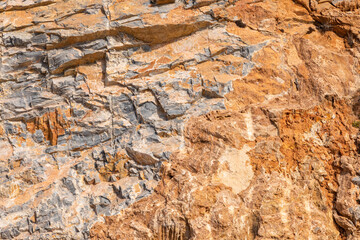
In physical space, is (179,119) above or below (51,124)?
above

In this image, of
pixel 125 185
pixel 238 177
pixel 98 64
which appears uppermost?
pixel 98 64

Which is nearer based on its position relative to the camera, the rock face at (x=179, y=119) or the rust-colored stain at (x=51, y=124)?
the rock face at (x=179, y=119)

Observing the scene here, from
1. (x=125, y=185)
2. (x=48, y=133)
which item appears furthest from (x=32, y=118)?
(x=125, y=185)

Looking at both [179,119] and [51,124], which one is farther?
[51,124]

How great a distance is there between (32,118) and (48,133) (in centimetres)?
61

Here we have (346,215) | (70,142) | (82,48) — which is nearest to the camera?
(346,215)

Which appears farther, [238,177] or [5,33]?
[5,33]

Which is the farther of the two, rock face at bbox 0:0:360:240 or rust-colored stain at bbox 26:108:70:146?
rust-colored stain at bbox 26:108:70:146

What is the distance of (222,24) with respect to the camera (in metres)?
9.94

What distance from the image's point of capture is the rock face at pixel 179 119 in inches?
293

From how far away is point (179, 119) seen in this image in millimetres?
8719

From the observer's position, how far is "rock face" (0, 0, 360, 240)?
7.43 metres

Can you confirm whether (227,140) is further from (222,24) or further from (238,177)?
(222,24)

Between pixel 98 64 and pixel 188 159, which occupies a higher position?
pixel 98 64
